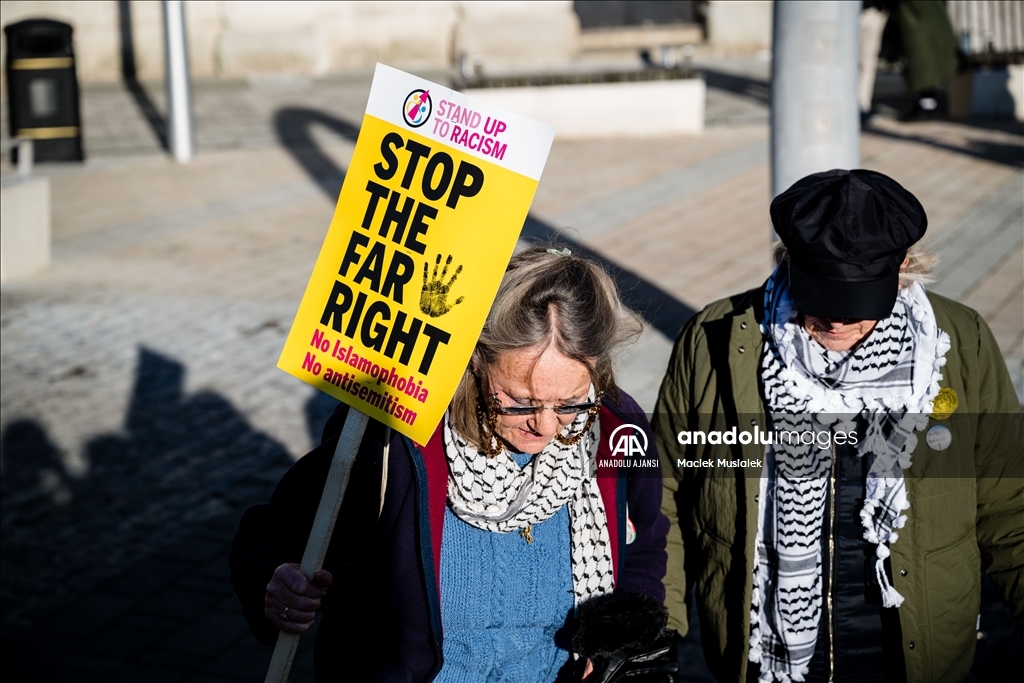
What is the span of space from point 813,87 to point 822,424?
12.5 feet

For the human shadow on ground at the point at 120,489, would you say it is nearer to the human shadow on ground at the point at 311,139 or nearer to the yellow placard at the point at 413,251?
the yellow placard at the point at 413,251

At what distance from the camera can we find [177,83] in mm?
13562

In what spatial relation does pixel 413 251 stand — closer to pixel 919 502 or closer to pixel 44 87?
pixel 919 502

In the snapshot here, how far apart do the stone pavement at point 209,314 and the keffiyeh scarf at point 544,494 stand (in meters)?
0.48

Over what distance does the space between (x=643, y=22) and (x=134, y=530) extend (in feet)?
59.5

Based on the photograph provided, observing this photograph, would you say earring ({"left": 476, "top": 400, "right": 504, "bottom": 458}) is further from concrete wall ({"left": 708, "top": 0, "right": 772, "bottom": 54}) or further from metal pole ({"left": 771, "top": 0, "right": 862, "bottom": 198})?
concrete wall ({"left": 708, "top": 0, "right": 772, "bottom": 54})

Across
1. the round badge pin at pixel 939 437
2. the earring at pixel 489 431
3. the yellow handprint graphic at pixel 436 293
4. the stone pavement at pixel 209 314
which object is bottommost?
the stone pavement at pixel 209 314

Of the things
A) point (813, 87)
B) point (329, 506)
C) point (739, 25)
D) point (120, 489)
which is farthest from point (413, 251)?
point (739, 25)

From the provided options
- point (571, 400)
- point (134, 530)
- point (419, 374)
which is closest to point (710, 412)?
point (571, 400)

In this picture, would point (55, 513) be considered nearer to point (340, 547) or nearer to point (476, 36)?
point (340, 547)

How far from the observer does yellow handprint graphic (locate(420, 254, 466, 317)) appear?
7.12ft

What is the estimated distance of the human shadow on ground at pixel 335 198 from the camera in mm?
7211

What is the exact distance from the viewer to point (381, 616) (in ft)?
7.57

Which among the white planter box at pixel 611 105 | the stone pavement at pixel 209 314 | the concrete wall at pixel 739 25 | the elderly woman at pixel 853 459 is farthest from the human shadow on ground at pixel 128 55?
the elderly woman at pixel 853 459
